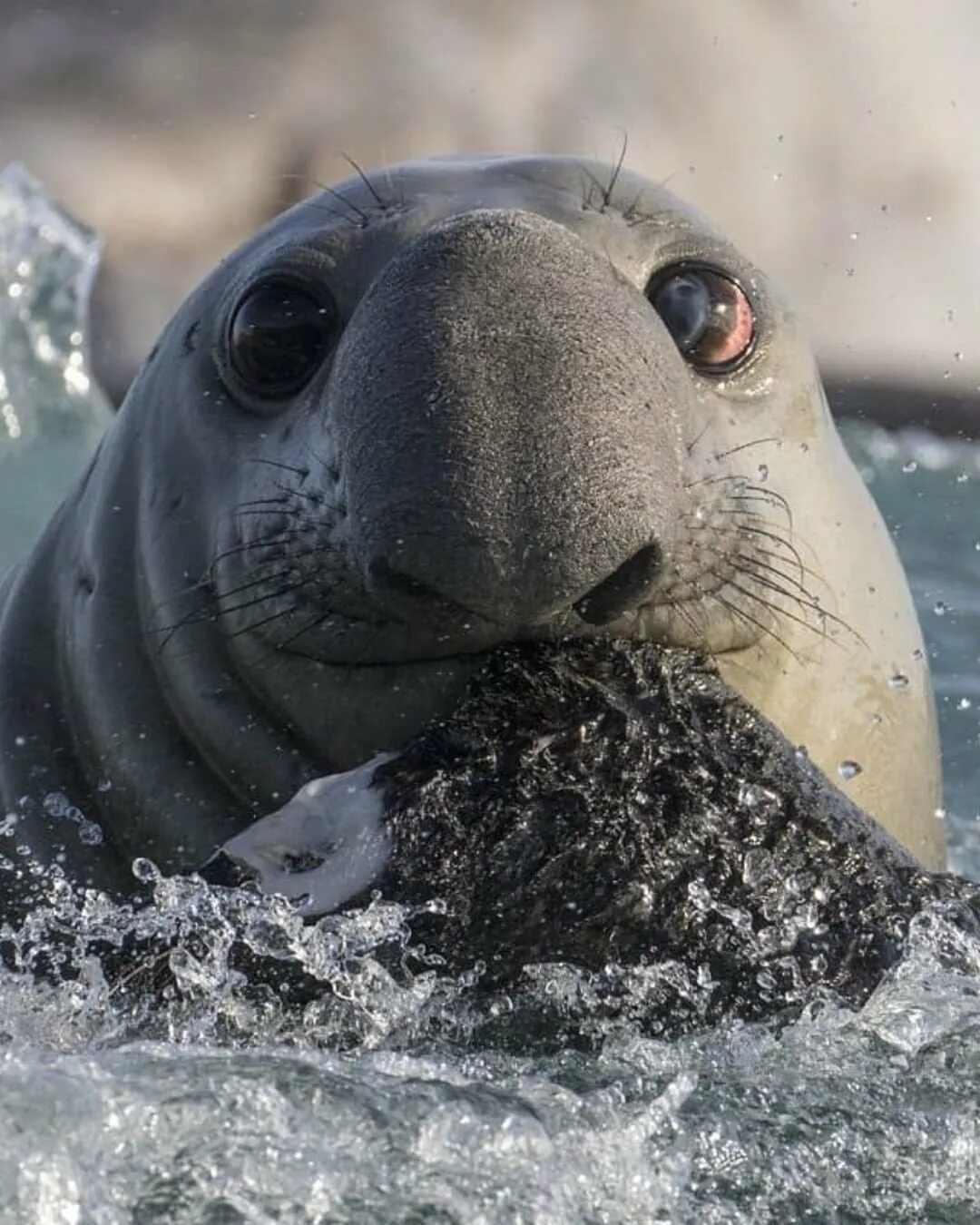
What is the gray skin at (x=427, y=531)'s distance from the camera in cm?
297

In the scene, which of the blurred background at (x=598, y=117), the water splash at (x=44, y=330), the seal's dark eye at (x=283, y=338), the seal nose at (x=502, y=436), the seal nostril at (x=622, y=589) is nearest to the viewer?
the seal nose at (x=502, y=436)

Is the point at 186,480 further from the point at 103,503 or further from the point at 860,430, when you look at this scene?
the point at 860,430

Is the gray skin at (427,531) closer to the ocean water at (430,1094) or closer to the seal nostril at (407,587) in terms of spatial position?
the seal nostril at (407,587)

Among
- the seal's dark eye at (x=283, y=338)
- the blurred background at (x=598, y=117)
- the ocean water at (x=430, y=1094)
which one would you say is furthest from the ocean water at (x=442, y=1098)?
the blurred background at (x=598, y=117)

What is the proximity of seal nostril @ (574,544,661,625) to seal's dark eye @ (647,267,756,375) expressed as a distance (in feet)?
2.08

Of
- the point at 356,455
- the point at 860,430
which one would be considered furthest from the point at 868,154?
the point at 356,455

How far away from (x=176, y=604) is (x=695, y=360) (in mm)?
901

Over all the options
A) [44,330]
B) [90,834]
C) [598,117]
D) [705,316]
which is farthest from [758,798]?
[598,117]

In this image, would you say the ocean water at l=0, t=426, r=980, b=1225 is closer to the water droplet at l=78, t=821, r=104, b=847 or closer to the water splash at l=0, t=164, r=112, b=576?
the water droplet at l=78, t=821, r=104, b=847

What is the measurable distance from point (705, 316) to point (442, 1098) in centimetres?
144

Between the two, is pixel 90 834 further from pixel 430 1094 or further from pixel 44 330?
pixel 44 330

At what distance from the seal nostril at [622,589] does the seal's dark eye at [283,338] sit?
0.71 m

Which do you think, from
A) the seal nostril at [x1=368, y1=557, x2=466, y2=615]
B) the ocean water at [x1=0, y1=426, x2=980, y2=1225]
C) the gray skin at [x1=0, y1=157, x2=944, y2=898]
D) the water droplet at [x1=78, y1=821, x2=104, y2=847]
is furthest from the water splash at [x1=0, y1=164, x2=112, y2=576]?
the ocean water at [x1=0, y1=426, x2=980, y2=1225]

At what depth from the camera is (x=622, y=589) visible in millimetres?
3035
